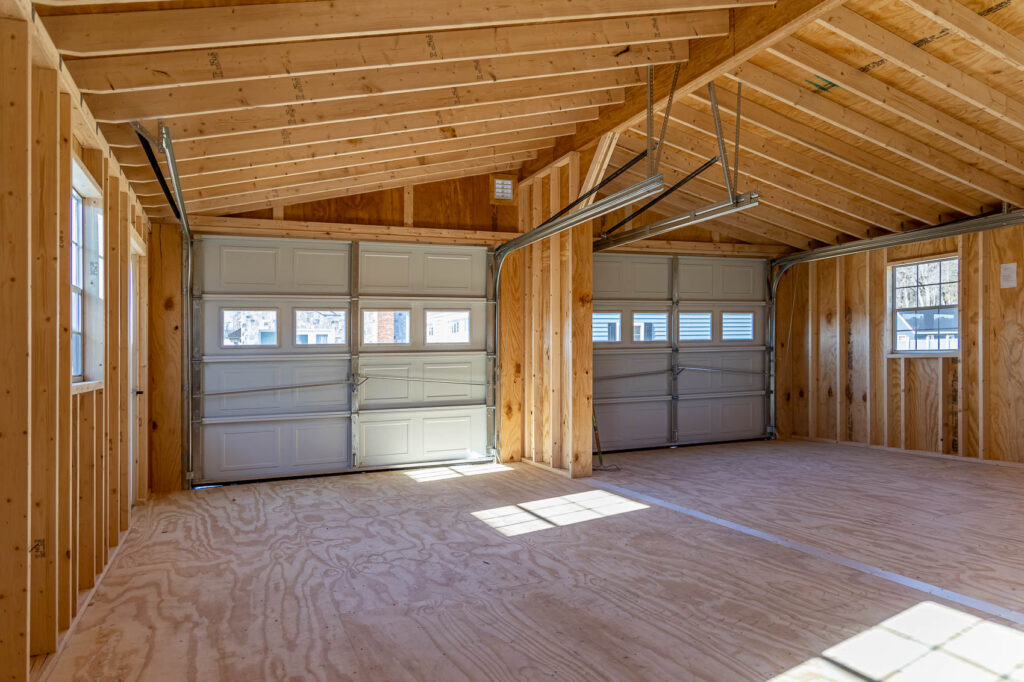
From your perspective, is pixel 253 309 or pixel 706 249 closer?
pixel 253 309

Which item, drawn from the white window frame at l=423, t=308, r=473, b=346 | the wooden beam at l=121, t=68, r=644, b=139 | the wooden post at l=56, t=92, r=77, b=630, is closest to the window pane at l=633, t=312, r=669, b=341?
the white window frame at l=423, t=308, r=473, b=346

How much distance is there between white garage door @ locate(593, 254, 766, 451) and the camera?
355 inches

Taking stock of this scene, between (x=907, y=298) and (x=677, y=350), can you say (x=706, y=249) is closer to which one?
(x=677, y=350)

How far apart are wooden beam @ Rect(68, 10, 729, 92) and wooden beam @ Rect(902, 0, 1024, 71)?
1285 millimetres

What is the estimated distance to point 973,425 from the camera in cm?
777

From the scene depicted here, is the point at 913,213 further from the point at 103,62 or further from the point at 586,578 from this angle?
the point at 103,62

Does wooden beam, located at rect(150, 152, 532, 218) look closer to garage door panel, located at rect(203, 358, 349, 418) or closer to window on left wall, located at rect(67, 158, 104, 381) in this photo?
garage door panel, located at rect(203, 358, 349, 418)

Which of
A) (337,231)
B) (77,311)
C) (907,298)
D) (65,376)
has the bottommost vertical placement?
(65,376)

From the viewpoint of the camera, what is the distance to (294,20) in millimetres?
3488

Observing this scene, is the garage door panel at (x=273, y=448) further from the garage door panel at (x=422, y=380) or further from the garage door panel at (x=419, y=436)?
the garage door panel at (x=422, y=380)

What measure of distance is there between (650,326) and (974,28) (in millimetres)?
5303

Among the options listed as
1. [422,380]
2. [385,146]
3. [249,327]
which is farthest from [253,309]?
[385,146]

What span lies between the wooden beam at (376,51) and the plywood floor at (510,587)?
111 inches

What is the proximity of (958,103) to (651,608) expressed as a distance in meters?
5.14
